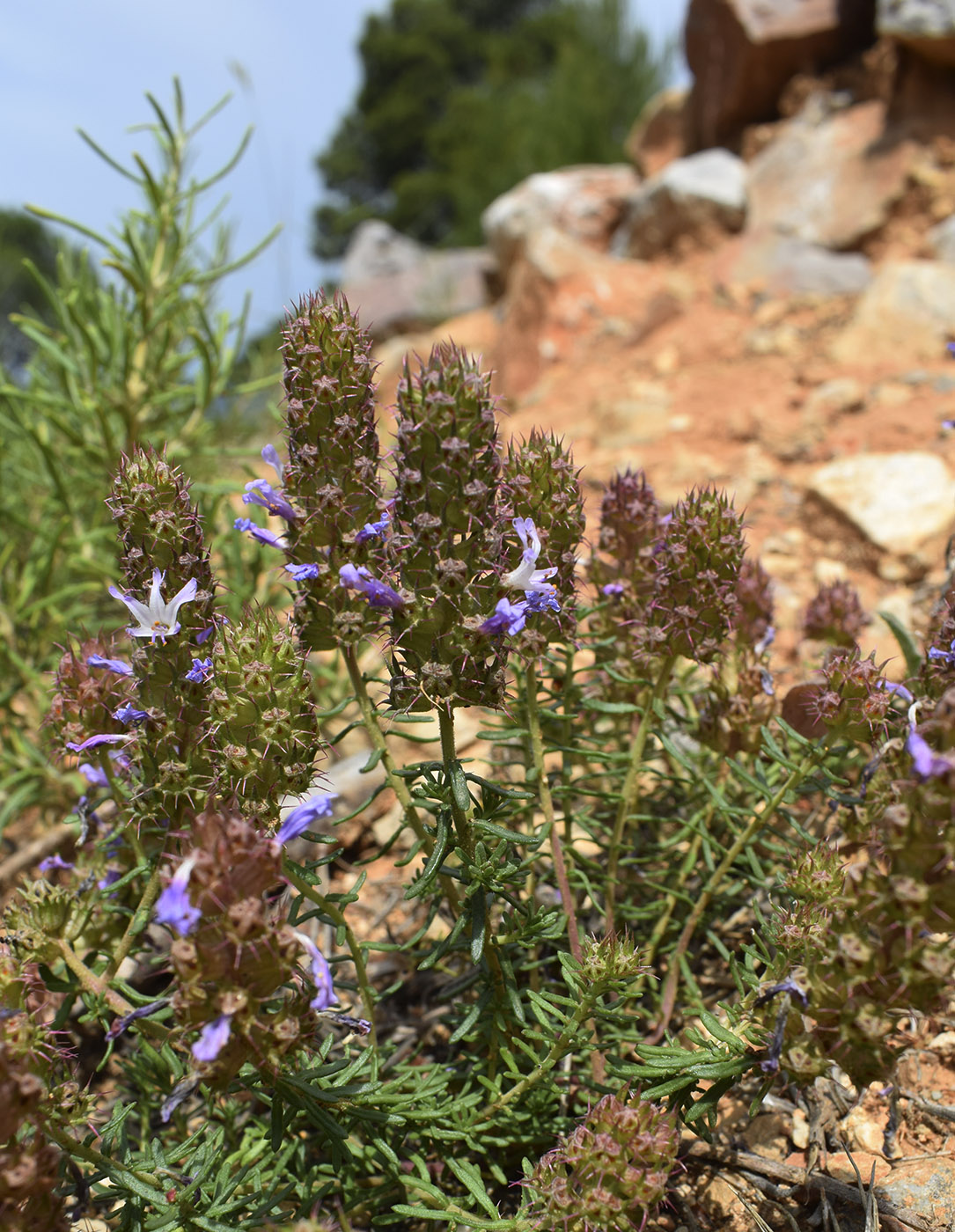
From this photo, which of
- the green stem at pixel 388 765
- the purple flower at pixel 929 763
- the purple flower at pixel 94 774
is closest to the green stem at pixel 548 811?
the green stem at pixel 388 765

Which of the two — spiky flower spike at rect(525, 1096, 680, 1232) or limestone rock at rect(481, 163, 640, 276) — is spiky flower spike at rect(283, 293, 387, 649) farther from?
limestone rock at rect(481, 163, 640, 276)

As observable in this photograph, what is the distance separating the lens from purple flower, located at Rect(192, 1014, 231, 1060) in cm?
154

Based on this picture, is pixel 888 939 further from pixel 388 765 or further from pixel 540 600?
pixel 388 765

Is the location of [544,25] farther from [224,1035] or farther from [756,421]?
[224,1035]

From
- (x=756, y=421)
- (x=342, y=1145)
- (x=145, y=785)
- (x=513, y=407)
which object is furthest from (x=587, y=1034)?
(x=513, y=407)

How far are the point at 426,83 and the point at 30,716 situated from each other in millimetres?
38909

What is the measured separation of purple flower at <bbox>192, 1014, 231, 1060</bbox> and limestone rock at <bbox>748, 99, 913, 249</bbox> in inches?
358

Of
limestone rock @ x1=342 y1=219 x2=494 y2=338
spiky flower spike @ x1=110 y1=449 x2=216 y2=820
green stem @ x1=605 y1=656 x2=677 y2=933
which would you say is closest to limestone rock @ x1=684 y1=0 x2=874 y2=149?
limestone rock @ x1=342 y1=219 x2=494 y2=338

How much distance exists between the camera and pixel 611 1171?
5.86 ft

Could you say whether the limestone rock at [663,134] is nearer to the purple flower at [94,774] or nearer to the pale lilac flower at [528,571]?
the pale lilac flower at [528,571]

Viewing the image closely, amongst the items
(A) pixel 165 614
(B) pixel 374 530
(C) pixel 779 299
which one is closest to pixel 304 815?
(A) pixel 165 614

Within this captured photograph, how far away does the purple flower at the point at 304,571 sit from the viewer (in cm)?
217

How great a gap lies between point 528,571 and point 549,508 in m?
0.36

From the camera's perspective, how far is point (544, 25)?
3169cm
